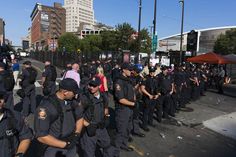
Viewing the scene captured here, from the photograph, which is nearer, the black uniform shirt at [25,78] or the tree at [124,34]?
the black uniform shirt at [25,78]

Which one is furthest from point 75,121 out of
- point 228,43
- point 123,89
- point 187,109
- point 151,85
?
point 228,43

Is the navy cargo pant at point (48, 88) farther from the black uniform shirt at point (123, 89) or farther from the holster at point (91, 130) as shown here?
the holster at point (91, 130)

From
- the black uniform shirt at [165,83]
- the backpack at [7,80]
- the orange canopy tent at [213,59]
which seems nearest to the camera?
the backpack at [7,80]

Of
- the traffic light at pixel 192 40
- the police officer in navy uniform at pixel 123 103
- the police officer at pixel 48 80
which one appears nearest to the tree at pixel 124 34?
the traffic light at pixel 192 40

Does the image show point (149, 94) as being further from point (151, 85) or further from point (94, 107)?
point (94, 107)

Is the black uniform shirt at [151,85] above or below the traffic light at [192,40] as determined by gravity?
below

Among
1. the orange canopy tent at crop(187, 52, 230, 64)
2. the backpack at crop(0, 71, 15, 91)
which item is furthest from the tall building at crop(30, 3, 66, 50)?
the backpack at crop(0, 71, 15, 91)

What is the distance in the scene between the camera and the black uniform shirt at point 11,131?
3096mm

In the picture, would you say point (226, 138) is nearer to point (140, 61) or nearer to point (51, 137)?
point (51, 137)

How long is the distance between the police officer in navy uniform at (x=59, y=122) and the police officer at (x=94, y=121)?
97cm

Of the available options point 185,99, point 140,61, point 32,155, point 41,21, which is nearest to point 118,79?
point 32,155

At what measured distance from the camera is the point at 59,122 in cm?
353

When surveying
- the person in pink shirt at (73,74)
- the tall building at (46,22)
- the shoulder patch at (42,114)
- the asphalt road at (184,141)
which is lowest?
the asphalt road at (184,141)

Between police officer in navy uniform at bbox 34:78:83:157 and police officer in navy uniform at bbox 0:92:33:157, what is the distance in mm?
234
